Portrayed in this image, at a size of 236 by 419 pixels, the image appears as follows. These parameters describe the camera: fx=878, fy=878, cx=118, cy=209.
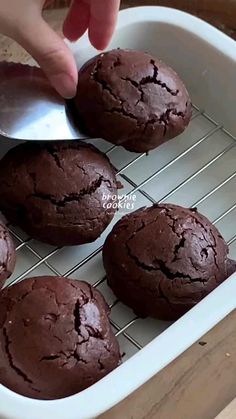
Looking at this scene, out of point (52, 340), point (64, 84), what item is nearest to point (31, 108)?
point (64, 84)

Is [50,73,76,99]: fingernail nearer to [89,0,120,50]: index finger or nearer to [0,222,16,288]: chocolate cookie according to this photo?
[89,0,120,50]: index finger

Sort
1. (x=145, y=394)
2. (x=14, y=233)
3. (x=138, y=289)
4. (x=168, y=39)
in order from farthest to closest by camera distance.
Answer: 1. (x=168, y=39)
2. (x=14, y=233)
3. (x=138, y=289)
4. (x=145, y=394)

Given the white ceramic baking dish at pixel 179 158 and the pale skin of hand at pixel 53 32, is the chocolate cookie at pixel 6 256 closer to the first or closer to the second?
the white ceramic baking dish at pixel 179 158

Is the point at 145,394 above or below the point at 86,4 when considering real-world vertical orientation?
below

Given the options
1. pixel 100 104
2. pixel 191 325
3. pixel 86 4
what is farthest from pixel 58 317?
pixel 86 4

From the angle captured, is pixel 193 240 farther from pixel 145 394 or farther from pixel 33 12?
pixel 33 12

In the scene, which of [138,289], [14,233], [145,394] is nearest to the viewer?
[145,394]

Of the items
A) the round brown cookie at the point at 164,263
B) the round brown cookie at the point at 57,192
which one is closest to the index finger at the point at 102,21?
the round brown cookie at the point at 57,192

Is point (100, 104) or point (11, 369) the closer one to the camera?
point (11, 369)
